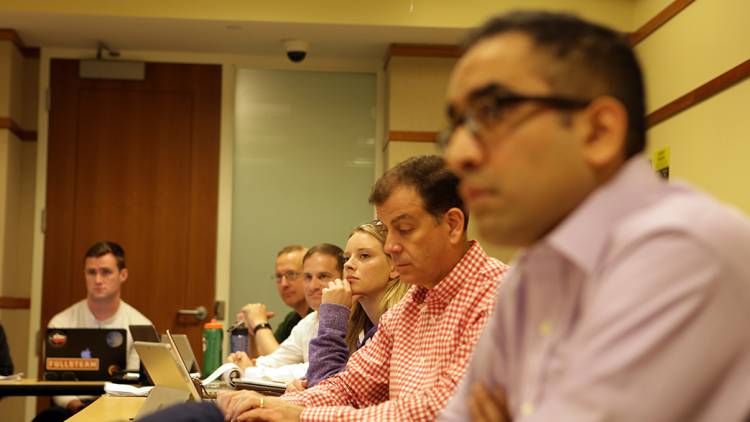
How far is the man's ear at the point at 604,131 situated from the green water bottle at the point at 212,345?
3759 millimetres

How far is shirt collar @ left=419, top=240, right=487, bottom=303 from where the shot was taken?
2.13m

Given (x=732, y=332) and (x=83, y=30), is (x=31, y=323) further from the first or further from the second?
(x=732, y=332)

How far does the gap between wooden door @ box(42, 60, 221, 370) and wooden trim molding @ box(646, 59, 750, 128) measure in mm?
2924

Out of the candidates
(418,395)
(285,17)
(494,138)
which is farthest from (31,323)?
(494,138)

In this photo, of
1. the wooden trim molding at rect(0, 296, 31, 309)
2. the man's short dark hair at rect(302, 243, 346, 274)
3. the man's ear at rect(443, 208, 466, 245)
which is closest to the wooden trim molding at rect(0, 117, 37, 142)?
the wooden trim molding at rect(0, 296, 31, 309)

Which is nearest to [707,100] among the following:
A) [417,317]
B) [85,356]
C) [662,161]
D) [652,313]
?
[662,161]

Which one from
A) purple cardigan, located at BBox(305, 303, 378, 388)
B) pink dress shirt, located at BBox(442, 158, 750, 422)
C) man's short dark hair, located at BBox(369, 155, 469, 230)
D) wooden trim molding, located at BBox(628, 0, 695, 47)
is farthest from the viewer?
wooden trim molding, located at BBox(628, 0, 695, 47)

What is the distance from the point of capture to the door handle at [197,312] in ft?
20.7

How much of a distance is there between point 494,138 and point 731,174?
3.47 m

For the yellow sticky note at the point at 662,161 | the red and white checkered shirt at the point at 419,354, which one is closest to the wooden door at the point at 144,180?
the yellow sticky note at the point at 662,161

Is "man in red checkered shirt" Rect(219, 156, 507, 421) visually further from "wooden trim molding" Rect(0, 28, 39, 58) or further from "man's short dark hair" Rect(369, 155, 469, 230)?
"wooden trim molding" Rect(0, 28, 39, 58)

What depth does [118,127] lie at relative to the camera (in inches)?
253

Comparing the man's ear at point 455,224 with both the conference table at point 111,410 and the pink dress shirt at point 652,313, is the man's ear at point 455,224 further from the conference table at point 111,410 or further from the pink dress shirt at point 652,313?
the pink dress shirt at point 652,313

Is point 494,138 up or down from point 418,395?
up
